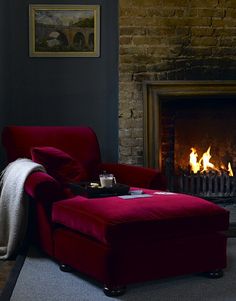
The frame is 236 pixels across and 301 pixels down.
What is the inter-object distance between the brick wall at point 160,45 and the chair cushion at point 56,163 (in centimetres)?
114

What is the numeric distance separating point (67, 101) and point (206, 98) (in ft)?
3.69

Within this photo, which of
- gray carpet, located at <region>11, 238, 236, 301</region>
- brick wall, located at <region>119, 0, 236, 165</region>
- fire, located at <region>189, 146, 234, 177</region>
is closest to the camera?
gray carpet, located at <region>11, 238, 236, 301</region>

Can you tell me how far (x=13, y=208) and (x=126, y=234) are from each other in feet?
3.06

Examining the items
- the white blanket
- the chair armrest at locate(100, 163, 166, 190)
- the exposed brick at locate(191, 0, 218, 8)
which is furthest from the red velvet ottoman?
the exposed brick at locate(191, 0, 218, 8)

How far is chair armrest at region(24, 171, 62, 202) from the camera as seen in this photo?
10.3 feet

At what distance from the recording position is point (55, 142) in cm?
392

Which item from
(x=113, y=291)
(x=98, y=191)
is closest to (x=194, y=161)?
(x=98, y=191)

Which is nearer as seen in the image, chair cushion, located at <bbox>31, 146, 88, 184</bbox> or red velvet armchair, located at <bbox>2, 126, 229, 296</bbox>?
red velvet armchair, located at <bbox>2, 126, 229, 296</bbox>

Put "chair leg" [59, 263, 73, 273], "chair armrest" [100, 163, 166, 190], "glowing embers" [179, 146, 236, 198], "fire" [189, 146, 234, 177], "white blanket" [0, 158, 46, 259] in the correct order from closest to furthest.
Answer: "chair leg" [59, 263, 73, 273]
"white blanket" [0, 158, 46, 259]
"chair armrest" [100, 163, 166, 190]
"glowing embers" [179, 146, 236, 198]
"fire" [189, 146, 234, 177]

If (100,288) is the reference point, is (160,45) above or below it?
above

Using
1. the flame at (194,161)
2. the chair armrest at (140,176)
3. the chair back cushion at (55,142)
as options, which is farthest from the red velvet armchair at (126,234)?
the flame at (194,161)

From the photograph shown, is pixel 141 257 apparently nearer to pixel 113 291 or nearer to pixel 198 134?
pixel 113 291

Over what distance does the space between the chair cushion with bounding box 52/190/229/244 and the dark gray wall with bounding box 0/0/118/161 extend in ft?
5.41

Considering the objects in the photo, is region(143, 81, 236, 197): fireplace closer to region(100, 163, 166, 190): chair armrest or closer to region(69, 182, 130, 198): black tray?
region(100, 163, 166, 190): chair armrest
